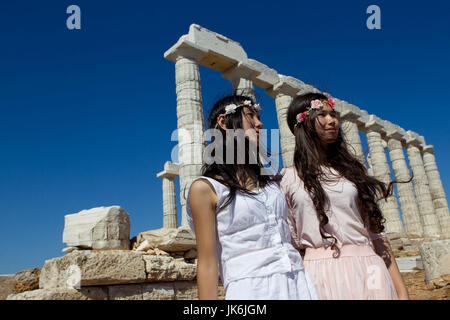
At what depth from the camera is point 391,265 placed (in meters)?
2.49

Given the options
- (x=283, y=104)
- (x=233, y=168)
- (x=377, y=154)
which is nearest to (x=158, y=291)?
(x=233, y=168)

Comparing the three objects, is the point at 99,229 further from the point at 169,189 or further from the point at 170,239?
the point at 169,189

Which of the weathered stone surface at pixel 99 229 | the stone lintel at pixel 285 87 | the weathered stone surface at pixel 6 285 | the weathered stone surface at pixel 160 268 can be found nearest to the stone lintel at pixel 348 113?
the stone lintel at pixel 285 87

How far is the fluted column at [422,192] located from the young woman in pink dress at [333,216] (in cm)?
2412

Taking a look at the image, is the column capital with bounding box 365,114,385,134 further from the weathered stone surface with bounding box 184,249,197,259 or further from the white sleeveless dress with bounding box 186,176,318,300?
the white sleeveless dress with bounding box 186,176,318,300

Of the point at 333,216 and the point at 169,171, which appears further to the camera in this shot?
the point at 169,171

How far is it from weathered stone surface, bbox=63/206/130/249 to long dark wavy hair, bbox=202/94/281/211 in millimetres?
5869

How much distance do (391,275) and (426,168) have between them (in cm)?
3209

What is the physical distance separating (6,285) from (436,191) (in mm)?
29925

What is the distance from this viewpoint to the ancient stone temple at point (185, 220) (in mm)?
5238

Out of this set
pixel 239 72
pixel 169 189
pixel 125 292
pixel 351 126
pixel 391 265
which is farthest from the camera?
pixel 169 189

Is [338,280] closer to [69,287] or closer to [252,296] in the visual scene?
[252,296]

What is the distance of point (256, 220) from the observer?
2.23 meters
